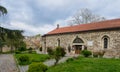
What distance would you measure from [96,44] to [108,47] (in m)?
2.16

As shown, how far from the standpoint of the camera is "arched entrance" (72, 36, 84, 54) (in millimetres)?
30159

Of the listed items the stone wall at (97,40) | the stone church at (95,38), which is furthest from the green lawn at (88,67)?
the stone church at (95,38)

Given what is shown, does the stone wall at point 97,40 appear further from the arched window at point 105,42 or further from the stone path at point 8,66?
the stone path at point 8,66

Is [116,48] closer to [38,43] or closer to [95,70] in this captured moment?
[95,70]

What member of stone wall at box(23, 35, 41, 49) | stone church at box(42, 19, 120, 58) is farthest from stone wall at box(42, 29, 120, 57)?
stone wall at box(23, 35, 41, 49)

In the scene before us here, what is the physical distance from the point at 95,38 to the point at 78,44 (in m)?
4.14

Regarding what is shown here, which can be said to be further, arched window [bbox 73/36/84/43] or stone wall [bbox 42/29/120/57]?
arched window [bbox 73/36/84/43]

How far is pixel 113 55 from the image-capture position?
24766mm

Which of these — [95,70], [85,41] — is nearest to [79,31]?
[85,41]

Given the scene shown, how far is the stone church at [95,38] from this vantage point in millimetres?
24812

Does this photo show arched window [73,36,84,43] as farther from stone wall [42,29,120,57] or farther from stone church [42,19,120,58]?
stone wall [42,29,120,57]

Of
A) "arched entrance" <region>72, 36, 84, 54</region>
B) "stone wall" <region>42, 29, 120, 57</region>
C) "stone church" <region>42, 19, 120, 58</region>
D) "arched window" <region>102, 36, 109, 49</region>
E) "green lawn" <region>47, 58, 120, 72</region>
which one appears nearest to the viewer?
"green lawn" <region>47, 58, 120, 72</region>

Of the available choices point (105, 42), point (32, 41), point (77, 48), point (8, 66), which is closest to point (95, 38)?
point (105, 42)

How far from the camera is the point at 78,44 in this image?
3061cm
